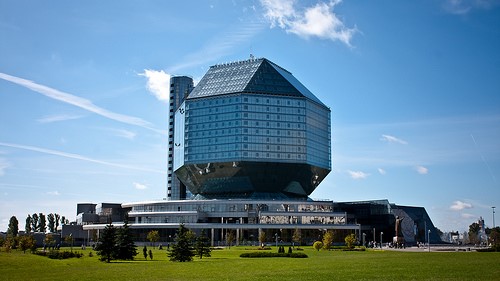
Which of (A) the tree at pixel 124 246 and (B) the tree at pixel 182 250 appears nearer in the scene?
(B) the tree at pixel 182 250

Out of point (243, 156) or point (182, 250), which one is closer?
point (182, 250)

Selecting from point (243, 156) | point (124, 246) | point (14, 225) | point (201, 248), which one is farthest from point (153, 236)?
point (124, 246)

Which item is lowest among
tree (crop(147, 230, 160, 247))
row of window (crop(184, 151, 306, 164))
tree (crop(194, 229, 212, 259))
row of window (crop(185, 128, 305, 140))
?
tree (crop(147, 230, 160, 247))

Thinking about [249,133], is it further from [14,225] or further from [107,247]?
[107,247]

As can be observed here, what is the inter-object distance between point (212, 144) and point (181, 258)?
106 meters

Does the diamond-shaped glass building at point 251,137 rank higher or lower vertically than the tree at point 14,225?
higher

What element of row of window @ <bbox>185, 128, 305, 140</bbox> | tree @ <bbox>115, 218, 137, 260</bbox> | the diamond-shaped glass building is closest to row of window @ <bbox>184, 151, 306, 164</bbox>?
the diamond-shaped glass building

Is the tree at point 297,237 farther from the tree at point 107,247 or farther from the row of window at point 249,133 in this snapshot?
the tree at point 107,247

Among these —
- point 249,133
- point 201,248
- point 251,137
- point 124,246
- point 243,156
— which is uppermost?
point 249,133

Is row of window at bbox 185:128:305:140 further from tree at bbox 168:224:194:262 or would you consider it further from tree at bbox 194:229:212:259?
tree at bbox 168:224:194:262

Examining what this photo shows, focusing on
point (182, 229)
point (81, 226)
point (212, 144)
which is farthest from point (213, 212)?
point (182, 229)

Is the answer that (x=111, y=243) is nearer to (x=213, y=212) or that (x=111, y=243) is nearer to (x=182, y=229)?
(x=182, y=229)

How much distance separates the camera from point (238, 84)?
17362 centimetres

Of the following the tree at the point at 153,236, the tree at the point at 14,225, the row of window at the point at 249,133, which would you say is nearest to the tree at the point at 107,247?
the tree at the point at 153,236
